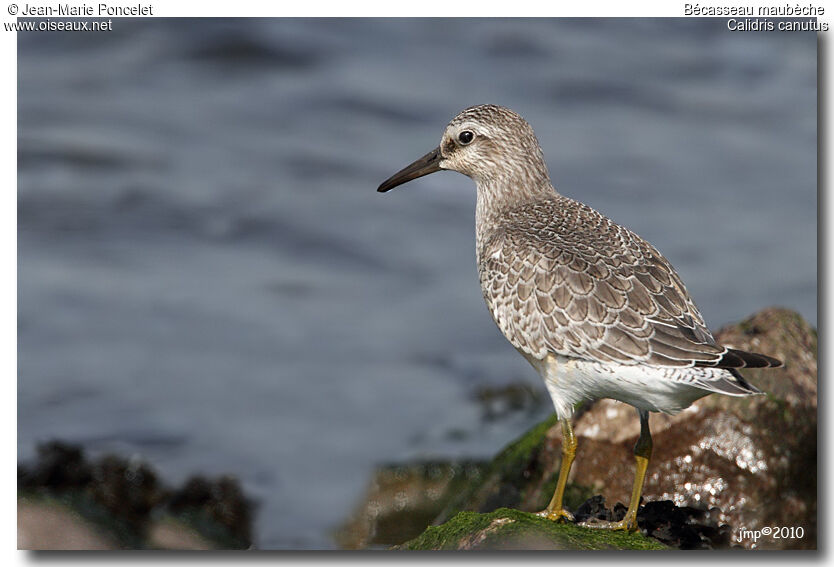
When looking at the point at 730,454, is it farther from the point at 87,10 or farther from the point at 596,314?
the point at 87,10

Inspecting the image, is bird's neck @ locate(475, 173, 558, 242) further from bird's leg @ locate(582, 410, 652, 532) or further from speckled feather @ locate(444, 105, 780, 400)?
bird's leg @ locate(582, 410, 652, 532)

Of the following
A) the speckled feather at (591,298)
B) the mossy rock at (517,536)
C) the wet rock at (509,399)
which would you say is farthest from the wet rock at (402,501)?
the speckled feather at (591,298)

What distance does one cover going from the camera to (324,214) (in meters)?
10.1

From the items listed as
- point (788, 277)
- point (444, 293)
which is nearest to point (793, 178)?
point (788, 277)

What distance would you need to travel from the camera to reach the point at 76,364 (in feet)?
25.4

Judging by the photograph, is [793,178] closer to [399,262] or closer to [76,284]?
[399,262]

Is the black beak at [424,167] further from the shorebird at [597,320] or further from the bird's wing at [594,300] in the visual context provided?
the bird's wing at [594,300]

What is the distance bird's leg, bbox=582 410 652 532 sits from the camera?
5121mm

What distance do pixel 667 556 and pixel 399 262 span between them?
4.88 m

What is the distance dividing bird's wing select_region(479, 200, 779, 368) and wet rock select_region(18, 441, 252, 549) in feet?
7.40

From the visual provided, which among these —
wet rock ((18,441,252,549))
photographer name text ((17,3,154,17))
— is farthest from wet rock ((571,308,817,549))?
photographer name text ((17,3,154,17))

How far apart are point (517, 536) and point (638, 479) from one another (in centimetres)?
91

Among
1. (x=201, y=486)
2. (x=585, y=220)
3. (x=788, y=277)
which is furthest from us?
(x=788, y=277)

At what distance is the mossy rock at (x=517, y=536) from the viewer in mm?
4645
